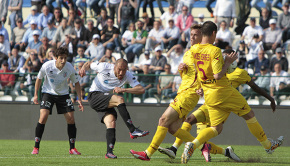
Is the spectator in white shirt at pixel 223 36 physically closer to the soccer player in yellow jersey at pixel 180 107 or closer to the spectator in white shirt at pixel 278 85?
the spectator in white shirt at pixel 278 85

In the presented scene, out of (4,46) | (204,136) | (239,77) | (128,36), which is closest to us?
(204,136)

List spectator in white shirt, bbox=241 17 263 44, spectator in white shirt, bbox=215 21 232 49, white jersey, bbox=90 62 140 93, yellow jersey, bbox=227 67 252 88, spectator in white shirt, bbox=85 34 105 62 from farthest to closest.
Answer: spectator in white shirt, bbox=85 34 105 62, spectator in white shirt, bbox=241 17 263 44, spectator in white shirt, bbox=215 21 232 49, white jersey, bbox=90 62 140 93, yellow jersey, bbox=227 67 252 88

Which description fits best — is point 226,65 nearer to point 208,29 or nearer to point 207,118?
point 208,29

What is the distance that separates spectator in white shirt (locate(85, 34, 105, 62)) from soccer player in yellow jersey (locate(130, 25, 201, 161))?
864 centimetres

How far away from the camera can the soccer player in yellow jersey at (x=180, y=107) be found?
303 inches

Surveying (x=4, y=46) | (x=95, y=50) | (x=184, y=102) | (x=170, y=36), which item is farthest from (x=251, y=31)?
(x=184, y=102)

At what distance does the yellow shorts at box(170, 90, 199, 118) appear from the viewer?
25.5 feet

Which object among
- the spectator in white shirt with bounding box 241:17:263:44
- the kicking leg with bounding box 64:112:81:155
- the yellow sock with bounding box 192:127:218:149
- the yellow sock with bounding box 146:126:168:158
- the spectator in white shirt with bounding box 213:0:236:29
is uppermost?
the spectator in white shirt with bounding box 213:0:236:29

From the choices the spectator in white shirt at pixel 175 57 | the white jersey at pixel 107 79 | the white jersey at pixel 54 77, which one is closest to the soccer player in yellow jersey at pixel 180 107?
the white jersey at pixel 107 79

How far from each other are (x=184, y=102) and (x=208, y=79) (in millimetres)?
589

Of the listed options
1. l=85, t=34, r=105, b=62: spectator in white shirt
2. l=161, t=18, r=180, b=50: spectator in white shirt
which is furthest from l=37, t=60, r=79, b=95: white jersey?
l=161, t=18, r=180, b=50: spectator in white shirt

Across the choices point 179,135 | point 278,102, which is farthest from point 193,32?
point 278,102

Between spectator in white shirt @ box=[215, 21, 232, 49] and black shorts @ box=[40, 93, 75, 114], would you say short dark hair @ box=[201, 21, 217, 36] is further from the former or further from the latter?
spectator in white shirt @ box=[215, 21, 232, 49]

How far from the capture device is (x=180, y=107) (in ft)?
25.5
